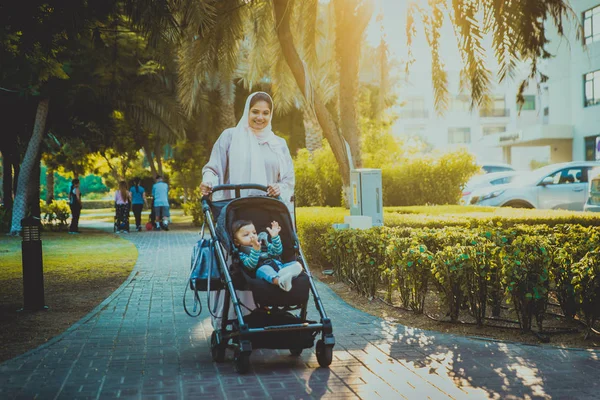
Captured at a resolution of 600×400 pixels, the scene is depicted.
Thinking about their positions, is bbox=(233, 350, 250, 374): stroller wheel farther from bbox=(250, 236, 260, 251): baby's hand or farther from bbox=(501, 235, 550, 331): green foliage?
bbox=(501, 235, 550, 331): green foliage

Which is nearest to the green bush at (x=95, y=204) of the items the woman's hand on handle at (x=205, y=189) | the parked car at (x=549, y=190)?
the parked car at (x=549, y=190)

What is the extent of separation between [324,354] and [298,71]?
8662 mm

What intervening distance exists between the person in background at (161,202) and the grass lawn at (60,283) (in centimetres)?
328

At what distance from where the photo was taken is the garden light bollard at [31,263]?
8.68 metres

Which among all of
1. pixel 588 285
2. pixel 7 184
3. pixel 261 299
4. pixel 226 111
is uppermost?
pixel 226 111

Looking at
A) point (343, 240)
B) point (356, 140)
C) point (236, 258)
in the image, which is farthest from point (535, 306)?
point (356, 140)

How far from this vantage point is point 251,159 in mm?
6738

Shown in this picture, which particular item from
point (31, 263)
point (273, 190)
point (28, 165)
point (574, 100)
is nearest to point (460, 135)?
point (574, 100)

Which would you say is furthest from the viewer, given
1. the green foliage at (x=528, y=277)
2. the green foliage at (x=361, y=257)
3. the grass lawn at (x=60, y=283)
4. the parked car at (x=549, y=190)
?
the parked car at (x=549, y=190)

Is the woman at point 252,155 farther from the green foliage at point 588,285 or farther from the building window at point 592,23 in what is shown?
the building window at point 592,23

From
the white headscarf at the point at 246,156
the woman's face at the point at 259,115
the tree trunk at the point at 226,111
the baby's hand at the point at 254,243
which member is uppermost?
the tree trunk at the point at 226,111

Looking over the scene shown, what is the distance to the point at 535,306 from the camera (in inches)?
263

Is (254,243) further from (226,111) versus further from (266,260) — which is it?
(226,111)

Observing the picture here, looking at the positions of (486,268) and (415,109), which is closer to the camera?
(486,268)
